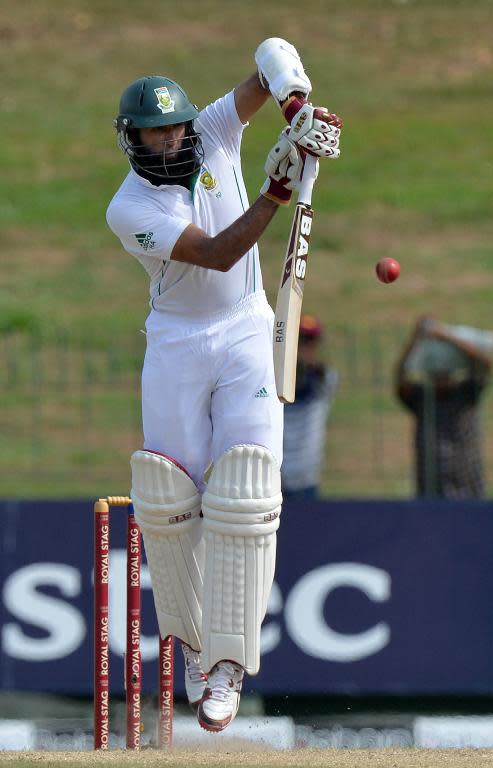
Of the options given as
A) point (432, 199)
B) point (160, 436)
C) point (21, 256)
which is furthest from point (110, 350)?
point (432, 199)

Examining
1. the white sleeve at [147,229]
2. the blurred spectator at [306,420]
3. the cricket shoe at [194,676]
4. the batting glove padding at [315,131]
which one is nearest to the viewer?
the batting glove padding at [315,131]

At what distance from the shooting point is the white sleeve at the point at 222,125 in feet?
17.6

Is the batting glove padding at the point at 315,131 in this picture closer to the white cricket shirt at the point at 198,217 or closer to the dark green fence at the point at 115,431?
the white cricket shirt at the point at 198,217

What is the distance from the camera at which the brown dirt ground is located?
5.07 m

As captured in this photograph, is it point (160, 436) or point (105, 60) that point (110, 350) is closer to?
point (160, 436)

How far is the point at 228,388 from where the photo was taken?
17.2 ft

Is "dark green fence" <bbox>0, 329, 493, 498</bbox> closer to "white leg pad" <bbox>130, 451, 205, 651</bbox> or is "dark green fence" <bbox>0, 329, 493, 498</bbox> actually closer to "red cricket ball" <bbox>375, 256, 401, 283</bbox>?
"white leg pad" <bbox>130, 451, 205, 651</bbox>

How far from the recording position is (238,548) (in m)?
5.19

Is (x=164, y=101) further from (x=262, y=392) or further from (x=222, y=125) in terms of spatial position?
(x=262, y=392)

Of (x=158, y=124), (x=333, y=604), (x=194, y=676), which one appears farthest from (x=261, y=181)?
(x=158, y=124)

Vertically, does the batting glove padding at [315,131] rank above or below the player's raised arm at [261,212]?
above

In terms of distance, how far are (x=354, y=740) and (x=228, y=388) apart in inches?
87.6

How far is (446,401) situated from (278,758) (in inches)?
151

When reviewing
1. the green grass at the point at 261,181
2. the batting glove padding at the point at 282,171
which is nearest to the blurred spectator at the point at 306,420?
the green grass at the point at 261,181
